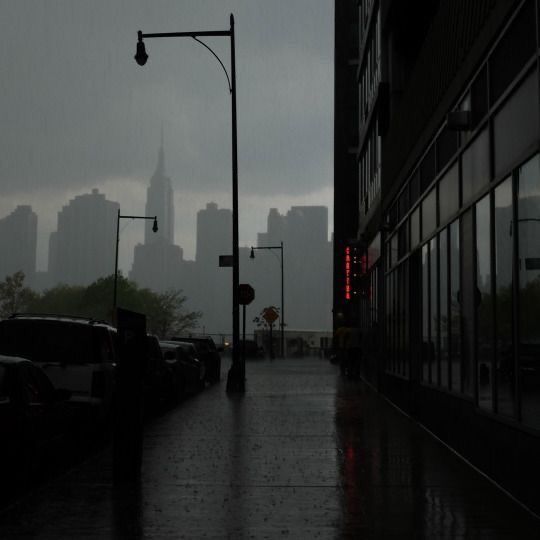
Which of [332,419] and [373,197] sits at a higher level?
[373,197]

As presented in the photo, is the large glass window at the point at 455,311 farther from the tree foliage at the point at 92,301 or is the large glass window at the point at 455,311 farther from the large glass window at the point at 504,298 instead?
the tree foliage at the point at 92,301

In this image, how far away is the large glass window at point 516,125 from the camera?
855cm

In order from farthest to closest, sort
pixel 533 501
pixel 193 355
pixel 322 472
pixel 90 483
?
1. pixel 193 355
2. pixel 322 472
3. pixel 90 483
4. pixel 533 501

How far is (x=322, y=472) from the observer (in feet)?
33.5

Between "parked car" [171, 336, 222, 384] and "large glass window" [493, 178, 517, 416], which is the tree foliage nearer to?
"parked car" [171, 336, 222, 384]

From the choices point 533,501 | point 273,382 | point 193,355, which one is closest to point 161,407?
point 193,355

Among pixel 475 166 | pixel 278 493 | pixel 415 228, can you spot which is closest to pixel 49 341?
pixel 278 493

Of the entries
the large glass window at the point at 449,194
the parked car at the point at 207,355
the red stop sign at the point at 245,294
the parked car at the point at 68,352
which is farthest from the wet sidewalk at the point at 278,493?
the parked car at the point at 207,355

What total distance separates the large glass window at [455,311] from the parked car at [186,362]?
33.8 ft

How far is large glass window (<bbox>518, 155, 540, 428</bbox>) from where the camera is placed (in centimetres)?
847

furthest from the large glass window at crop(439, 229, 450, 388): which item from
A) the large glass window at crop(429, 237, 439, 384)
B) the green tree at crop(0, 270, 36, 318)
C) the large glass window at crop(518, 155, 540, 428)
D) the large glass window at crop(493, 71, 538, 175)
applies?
the green tree at crop(0, 270, 36, 318)

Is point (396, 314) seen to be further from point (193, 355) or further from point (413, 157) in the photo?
point (193, 355)

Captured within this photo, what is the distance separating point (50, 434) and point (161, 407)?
1062 cm

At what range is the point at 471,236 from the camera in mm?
11688
